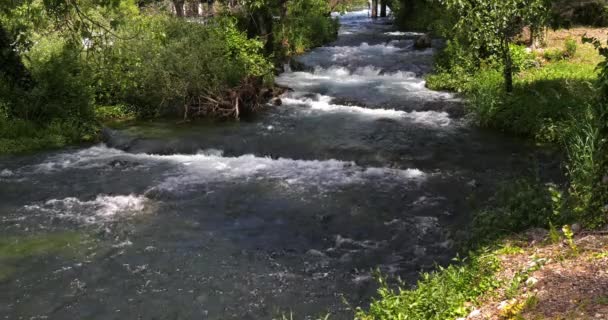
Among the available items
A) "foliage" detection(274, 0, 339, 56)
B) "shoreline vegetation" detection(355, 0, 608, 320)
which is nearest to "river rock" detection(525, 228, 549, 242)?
"shoreline vegetation" detection(355, 0, 608, 320)

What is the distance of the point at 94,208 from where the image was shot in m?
10.9

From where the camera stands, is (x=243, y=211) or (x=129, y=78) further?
(x=129, y=78)

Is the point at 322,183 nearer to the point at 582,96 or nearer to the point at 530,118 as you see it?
the point at 530,118

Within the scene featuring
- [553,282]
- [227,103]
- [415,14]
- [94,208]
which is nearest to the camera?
[553,282]

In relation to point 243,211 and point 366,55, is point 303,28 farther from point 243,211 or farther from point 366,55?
point 243,211

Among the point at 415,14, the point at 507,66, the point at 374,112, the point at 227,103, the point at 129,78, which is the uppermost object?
the point at 415,14

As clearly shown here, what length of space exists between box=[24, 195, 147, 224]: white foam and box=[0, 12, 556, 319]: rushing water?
5 cm

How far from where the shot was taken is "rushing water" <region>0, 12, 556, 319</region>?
773cm

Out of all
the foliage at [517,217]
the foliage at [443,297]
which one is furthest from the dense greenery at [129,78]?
the foliage at [443,297]

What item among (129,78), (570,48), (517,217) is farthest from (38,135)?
(570,48)

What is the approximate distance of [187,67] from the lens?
58.9 ft

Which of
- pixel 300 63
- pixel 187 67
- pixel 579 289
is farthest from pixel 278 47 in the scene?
pixel 579 289

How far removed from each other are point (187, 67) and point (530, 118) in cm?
1110

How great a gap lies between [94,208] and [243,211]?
3.14 meters
